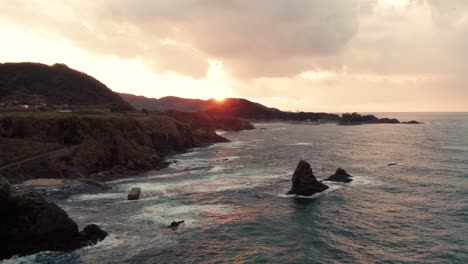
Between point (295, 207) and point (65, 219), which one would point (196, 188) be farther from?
point (65, 219)

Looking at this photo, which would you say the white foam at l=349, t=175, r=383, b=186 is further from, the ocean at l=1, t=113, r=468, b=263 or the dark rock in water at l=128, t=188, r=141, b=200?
the dark rock in water at l=128, t=188, r=141, b=200

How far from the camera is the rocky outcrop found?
119 feet

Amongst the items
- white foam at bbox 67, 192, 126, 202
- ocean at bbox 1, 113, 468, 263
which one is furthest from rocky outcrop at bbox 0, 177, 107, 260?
white foam at bbox 67, 192, 126, 202

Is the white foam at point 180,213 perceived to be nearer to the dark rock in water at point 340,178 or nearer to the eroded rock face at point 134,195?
the eroded rock face at point 134,195

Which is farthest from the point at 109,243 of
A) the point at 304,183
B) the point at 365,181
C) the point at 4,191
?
the point at 365,181

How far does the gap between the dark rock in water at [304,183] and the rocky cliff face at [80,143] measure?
38.7 m

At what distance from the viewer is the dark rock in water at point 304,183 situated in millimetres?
61719

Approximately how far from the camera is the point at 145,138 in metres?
108

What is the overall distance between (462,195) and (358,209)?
20174 mm

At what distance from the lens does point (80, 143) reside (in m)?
89.1

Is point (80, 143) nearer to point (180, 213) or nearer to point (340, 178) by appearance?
point (180, 213)

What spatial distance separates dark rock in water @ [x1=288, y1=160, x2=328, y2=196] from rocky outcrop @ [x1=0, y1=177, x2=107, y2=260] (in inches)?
1330

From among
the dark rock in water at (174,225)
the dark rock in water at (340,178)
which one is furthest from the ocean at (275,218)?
the dark rock in water at (340,178)

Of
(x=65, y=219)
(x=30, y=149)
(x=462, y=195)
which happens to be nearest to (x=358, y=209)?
(x=462, y=195)
